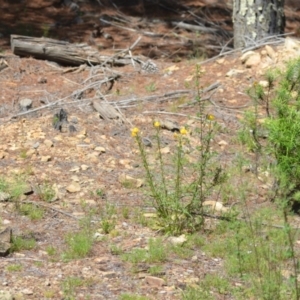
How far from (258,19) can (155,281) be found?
4.76 metres

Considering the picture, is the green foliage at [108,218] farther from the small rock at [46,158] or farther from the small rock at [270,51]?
the small rock at [270,51]

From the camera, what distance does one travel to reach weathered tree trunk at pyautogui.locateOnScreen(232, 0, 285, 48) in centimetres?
880

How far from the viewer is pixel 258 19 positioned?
884cm

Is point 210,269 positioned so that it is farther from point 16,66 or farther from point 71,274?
point 16,66

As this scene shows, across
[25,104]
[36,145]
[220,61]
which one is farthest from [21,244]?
[220,61]

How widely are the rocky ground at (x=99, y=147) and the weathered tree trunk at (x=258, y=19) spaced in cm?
30

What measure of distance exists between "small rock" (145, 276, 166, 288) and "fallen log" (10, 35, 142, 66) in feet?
14.8

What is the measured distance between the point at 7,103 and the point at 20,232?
267 centimetres

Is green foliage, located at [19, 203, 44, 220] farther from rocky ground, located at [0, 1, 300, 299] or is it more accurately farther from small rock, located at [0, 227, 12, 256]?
small rock, located at [0, 227, 12, 256]

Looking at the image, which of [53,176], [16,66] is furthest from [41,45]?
[53,176]

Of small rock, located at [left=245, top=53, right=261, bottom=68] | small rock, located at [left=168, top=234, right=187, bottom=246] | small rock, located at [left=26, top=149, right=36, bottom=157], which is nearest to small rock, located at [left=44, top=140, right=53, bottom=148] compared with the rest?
small rock, located at [left=26, top=149, right=36, bottom=157]

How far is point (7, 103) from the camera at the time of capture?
308 inches

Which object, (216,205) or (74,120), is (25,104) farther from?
(216,205)

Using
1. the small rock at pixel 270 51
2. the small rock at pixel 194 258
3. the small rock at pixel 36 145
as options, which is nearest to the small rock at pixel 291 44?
the small rock at pixel 270 51
